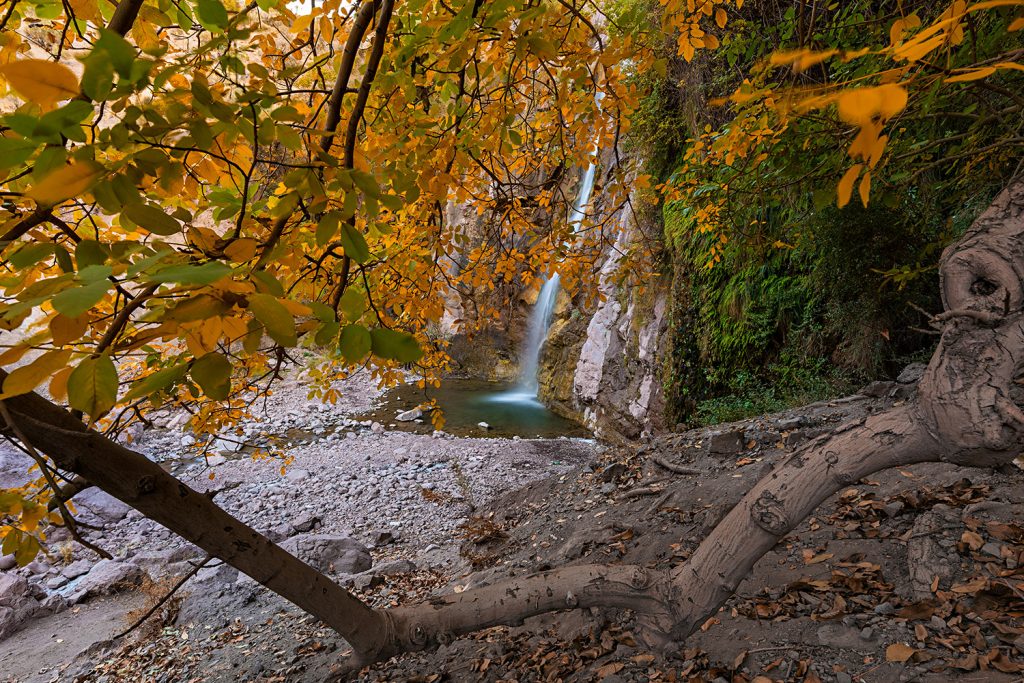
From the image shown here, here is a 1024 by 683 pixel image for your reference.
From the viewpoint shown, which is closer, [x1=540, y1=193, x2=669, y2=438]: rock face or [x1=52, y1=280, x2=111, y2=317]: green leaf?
[x1=52, y1=280, x2=111, y2=317]: green leaf

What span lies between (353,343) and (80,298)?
0.30 meters

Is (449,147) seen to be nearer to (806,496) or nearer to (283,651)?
(806,496)

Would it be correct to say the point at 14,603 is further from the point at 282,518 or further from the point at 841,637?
the point at 841,637

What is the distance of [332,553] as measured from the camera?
468 centimetres

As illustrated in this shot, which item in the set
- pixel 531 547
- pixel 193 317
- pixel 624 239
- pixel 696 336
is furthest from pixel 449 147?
pixel 624 239

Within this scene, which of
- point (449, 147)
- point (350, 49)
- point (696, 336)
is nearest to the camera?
point (350, 49)

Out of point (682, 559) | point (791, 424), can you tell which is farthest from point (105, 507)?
point (791, 424)

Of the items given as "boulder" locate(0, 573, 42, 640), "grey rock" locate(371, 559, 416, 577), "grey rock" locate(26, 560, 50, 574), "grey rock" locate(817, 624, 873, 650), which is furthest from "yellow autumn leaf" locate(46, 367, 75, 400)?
"grey rock" locate(26, 560, 50, 574)

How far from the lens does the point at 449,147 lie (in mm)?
1885

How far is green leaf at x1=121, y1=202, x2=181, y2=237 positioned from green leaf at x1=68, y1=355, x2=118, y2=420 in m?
0.24

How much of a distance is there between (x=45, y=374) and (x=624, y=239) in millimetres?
9131

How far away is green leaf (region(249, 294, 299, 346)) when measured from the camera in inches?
23.8

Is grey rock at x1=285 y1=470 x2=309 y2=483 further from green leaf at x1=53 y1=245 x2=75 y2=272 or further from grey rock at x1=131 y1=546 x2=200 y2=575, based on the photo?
green leaf at x1=53 y1=245 x2=75 y2=272

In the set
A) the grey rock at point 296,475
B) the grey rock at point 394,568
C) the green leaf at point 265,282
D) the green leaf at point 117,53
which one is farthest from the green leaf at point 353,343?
the grey rock at point 296,475
